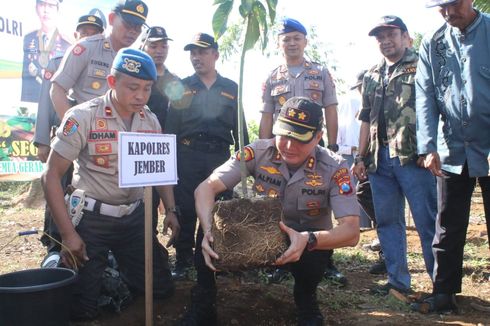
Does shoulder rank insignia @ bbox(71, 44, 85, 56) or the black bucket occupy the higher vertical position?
shoulder rank insignia @ bbox(71, 44, 85, 56)

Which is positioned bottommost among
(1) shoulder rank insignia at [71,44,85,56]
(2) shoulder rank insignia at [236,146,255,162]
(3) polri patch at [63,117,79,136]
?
(2) shoulder rank insignia at [236,146,255,162]

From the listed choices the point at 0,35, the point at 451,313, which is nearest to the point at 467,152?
the point at 451,313

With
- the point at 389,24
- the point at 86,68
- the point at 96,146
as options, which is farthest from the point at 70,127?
the point at 389,24

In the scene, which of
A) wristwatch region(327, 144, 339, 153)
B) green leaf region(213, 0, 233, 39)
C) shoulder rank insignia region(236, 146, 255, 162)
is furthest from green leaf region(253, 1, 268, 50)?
wristwatch region(327, 144, 339, 153)

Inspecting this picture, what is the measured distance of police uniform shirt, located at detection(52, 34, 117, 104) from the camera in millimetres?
3453

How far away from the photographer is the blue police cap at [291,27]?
13.1ft

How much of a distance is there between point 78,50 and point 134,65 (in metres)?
0.90

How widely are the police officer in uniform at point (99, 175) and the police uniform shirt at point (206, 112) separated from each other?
0.87 meters

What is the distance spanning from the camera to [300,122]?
99.7 inches

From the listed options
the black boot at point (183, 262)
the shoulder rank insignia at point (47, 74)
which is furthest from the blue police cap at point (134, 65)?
the black boot at point (183, 262)

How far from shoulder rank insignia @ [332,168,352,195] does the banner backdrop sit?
627cm

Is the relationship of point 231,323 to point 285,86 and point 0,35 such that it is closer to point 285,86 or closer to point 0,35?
point 285,86

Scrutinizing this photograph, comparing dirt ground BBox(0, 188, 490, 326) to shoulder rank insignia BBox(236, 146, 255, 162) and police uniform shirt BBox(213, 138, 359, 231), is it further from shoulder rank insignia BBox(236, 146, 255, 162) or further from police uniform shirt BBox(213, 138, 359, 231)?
shoulder rank insignia BBox(236, 146, 255, 162)

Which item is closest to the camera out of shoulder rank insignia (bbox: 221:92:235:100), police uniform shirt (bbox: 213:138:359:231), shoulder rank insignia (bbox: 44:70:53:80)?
police uniform shirt (bbox: 213:138:359:231)
